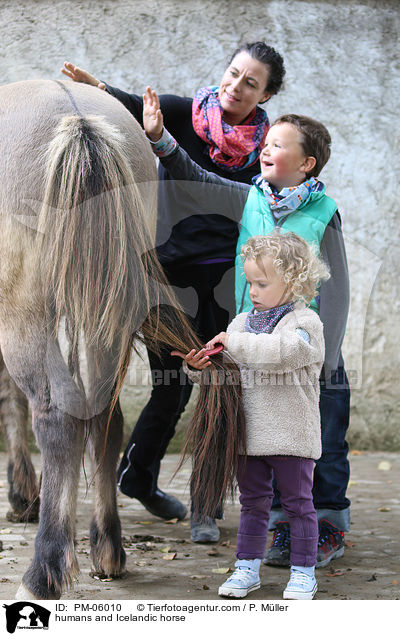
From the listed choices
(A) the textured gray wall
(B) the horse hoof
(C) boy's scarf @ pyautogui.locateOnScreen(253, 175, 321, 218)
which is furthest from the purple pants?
(A) the textured gray wall

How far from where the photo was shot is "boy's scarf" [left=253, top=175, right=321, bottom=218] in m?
2.49

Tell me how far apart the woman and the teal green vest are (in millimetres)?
273

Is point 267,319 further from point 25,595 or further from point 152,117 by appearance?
point 25,595

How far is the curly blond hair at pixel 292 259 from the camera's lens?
2.24 m

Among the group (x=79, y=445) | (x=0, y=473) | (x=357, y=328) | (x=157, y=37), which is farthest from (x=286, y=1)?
(x=79, y=445)

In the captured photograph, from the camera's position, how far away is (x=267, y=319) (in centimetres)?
230

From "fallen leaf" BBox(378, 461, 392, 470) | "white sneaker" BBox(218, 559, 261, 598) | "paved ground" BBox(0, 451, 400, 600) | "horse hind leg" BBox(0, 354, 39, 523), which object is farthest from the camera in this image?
"fallen leaf" BBox(378, 461, 392, 470)

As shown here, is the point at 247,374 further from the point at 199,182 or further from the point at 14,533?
the point at 14,533

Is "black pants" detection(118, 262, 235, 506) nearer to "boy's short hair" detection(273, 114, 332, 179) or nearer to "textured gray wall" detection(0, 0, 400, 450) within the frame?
"boy's short hair" detection(273, 114, 332, 179)

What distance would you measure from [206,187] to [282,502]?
1191 millimetres

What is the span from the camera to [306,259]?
7.48ft

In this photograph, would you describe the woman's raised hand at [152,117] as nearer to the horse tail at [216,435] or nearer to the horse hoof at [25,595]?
the horse tail at [216,435]

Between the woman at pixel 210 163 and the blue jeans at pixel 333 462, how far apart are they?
1.70 ft

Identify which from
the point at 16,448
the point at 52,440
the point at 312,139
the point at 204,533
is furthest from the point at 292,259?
the point at 16,448
